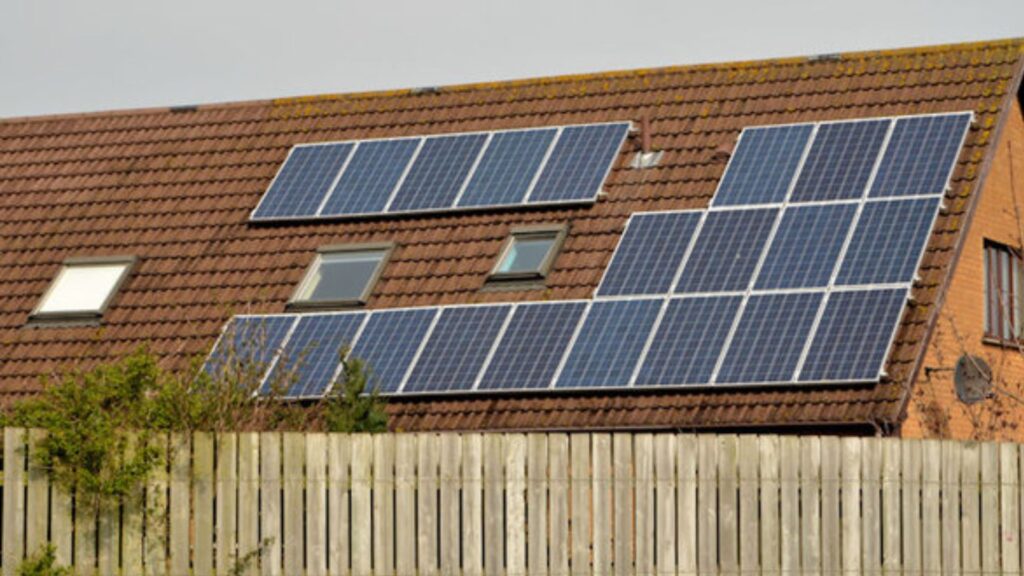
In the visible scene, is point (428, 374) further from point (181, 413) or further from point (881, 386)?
point (181, 413)

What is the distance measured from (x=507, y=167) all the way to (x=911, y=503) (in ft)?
44.1

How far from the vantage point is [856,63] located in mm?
31922

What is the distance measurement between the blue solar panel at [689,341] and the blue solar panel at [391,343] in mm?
3075

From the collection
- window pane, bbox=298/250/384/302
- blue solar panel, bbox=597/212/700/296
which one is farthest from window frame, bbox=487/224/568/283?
window pane, bbox=298/250/384/302

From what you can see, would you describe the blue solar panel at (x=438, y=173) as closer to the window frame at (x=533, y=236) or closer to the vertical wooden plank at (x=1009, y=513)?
the window frame at (x=533, y=236)

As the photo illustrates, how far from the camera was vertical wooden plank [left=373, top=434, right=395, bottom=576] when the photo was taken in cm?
1852

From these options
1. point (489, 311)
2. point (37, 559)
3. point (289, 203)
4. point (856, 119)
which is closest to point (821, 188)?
point (856, 119)

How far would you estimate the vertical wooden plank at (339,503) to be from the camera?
18438 millimetres

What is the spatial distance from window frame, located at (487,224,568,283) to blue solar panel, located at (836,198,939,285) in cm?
415

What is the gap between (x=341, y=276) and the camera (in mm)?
31078

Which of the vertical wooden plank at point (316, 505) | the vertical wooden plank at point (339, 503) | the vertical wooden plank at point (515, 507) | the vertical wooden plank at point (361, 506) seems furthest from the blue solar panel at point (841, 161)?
the vertical wooden plank at point (316, 505)

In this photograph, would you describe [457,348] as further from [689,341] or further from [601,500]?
[601,500]

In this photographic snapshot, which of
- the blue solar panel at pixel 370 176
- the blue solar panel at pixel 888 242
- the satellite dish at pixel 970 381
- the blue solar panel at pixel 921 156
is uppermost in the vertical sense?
the blue solar panel at pixel 370 176

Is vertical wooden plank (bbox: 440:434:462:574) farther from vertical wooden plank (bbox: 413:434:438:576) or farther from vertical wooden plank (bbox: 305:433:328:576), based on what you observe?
vertical wooden plank (bbox: 305:433:328:576)
